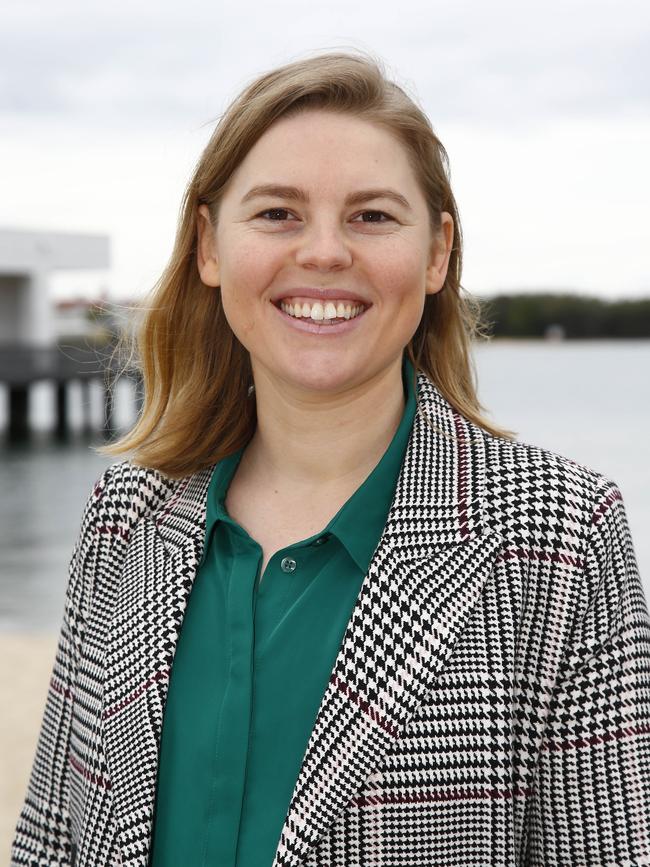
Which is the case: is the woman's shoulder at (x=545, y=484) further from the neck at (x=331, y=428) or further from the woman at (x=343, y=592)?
the neck at (x=331, y=428)

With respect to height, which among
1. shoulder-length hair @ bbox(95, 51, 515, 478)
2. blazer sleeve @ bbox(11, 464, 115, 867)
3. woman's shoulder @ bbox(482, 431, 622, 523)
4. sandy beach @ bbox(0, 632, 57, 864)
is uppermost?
shoulder-length hair @ bbox(95, 51, 515, 478)

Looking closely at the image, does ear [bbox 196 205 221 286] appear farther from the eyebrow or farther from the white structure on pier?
the white structure on pier

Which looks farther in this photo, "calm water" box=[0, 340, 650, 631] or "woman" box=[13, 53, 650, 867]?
"calm water" box=[0, 340, 650, 631]

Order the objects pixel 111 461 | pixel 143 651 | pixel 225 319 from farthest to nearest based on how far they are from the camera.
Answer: pixel 111 461 → pixel 225 319 → pixel 143 651

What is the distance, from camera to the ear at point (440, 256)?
2.06 meters

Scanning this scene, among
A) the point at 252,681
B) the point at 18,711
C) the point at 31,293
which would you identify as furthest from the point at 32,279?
the point at 252,681

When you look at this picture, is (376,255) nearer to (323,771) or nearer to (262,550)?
(262,550)

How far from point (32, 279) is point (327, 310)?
114 ft

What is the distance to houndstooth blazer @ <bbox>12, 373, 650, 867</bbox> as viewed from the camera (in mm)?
1725

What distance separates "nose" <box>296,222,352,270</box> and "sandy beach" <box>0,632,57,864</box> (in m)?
4.32

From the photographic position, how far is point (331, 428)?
2.05 m

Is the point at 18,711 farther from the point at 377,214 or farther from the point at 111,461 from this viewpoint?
the point at 111,461

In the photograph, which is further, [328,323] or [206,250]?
[206,250]

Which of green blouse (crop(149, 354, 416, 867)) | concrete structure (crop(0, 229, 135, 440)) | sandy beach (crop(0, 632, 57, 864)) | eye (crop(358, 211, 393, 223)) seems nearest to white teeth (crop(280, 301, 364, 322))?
eye (crop(358, 211, 393, 223))
